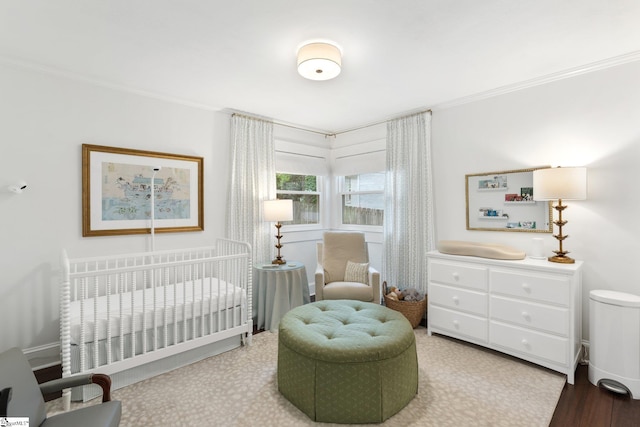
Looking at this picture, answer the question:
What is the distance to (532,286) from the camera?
2.44m

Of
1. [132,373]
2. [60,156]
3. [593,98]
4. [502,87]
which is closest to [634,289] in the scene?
[593,98]

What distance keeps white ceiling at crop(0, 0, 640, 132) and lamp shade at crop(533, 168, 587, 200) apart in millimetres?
888

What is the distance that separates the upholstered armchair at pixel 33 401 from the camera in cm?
121

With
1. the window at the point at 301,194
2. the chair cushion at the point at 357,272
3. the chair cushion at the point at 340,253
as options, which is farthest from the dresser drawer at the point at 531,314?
the window at the point at 301,194

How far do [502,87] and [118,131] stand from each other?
12.1 ft

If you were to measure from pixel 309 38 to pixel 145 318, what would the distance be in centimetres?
234

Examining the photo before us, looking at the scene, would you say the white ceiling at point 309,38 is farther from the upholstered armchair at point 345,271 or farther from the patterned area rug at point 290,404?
the patterned area rug at point 290,404

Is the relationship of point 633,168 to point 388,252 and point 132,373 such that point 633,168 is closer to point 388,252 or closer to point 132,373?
point 388,252

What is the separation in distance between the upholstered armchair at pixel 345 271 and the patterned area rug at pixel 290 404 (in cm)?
84

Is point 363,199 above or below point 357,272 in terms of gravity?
above

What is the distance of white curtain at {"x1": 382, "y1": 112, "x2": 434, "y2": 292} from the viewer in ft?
11.6

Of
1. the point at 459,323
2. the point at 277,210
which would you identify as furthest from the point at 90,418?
the point at 459,323

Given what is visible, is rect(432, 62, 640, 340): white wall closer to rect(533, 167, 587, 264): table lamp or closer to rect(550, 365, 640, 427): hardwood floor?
rect(533, 167, 587, 264): table lamp

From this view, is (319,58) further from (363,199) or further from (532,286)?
(363,199)
